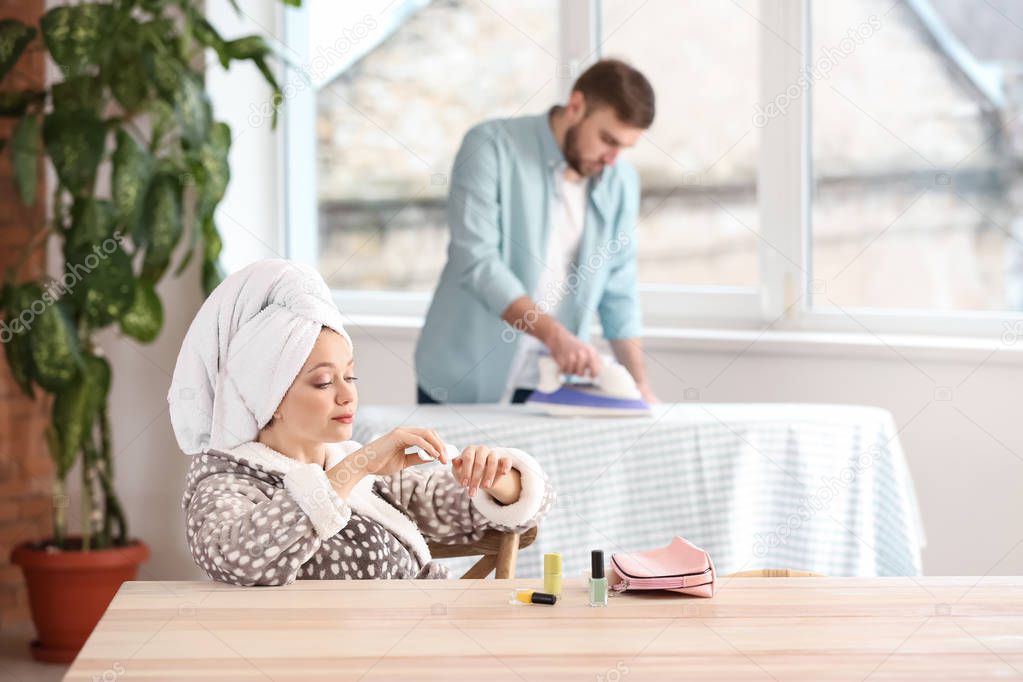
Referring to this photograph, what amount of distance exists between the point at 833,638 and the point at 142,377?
328 cm

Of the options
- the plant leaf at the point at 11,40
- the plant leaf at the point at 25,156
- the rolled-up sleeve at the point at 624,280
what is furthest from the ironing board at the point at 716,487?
the plant leaf at the point at 11,40

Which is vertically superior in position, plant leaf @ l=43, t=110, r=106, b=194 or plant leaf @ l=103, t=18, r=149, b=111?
plant leaf @ l=103, t=18, r=149, b=111

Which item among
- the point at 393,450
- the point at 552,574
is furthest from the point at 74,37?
the point at 552,574

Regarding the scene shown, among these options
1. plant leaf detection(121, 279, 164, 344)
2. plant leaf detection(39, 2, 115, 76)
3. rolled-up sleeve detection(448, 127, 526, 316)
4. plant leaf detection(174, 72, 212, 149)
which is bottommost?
plant leaf detection(121, 279, 164, 344)

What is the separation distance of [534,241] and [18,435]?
6.04ft

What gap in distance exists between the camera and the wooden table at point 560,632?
1.29 m

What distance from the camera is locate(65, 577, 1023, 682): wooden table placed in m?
1.29

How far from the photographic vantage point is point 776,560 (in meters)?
2.90

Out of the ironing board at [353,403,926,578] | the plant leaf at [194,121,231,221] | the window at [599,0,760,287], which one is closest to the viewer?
the ironing board at [353,403,926,578]

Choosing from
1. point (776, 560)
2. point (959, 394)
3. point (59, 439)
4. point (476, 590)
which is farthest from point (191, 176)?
point (476, 590)

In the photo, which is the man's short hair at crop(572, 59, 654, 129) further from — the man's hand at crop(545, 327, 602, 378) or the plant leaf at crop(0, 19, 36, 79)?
the plant leaf at crop(0, 19, 36, 79)

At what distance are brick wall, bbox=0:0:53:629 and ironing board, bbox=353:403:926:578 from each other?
1.57 meters

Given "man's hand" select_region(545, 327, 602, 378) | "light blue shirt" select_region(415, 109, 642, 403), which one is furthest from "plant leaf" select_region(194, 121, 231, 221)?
"man's hand" select_region(545, 327, 602, 378)

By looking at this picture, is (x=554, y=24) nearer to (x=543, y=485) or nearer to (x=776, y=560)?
(x=776, y=560)
